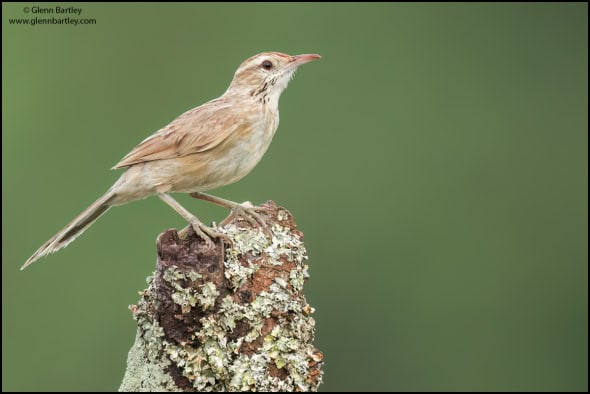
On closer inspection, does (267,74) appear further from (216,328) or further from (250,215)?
(216,328)

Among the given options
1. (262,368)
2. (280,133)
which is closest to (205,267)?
(262,368)

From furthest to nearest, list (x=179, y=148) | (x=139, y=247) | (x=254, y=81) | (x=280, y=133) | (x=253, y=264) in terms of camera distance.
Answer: (x=280, y=133)
(x=139, y=247)
(x=254, y=81)
(x=179, y=148)
(x=253, y=264)

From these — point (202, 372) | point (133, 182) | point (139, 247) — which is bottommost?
point (202, 372)

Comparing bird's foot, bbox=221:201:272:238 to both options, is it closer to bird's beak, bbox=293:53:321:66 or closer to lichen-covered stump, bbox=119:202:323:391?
lichen-covered stump, bbox=119:202:323:391

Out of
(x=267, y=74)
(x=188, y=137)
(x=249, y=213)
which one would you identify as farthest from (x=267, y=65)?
(x=249, y=213)

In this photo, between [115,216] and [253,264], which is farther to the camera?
[115,216]

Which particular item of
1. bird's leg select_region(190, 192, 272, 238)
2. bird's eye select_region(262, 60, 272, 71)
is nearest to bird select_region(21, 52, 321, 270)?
bird's leg select_region(190, 192, 272, 238)

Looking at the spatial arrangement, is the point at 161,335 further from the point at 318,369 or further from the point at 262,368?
the point at 318,369
